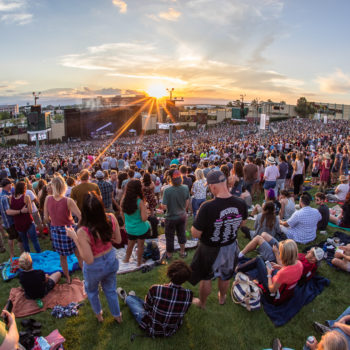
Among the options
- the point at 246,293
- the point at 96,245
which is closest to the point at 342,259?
the point at 246,293

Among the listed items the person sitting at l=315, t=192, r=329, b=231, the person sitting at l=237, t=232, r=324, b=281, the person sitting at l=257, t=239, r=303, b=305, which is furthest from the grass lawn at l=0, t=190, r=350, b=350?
the person sitting at l=315, t=192, r=329, b=231

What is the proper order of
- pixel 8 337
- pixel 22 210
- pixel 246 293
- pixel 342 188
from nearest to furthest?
pixel 8 337
pixel 246 293
pixel 22 210
pixel 342 188

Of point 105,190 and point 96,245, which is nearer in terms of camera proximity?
point 96,245

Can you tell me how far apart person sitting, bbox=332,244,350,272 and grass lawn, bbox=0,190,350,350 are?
57 cm

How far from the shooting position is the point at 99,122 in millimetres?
49938

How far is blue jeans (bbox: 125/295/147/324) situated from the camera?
2.98 m

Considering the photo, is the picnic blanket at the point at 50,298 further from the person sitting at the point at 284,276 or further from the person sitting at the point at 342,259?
the person sitting at the point at 342,259

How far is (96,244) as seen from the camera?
8.41 feet

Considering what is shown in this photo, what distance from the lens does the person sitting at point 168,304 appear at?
2.55m

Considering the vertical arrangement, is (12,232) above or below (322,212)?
below

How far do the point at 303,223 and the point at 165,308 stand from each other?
11.1 ft

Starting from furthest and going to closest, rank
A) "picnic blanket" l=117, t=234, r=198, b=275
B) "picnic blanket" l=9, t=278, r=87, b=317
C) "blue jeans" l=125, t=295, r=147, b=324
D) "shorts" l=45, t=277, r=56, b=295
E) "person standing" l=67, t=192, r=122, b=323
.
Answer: "picnic blanket" l=117, t=234, r=198, b=275 < "shorts" l=45, t=277, r=56, b=295 < "picnic blanket" l=9, t=278, r=87, b=317 < "blue jeans" l=125, t=295, r=147, b=324 < "person standing" l=67, t=192, r=122, b=323

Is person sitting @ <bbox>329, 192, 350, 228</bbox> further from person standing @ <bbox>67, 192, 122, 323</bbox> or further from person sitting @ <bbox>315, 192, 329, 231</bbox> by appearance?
person standing @ <bbox>67, 192, 122, 323</bbox>

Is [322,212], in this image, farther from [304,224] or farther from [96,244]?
[96,244]
